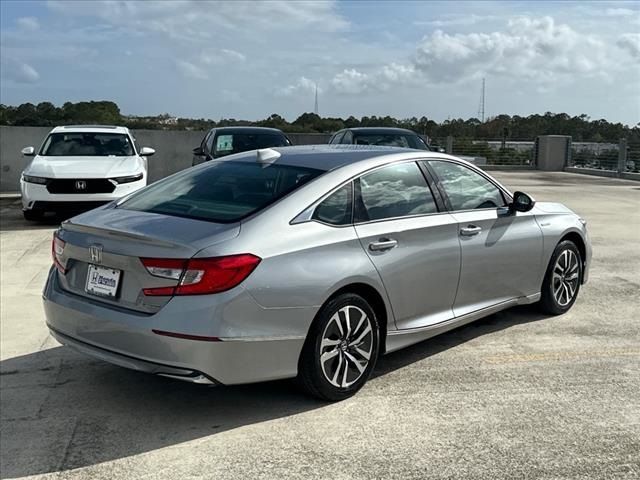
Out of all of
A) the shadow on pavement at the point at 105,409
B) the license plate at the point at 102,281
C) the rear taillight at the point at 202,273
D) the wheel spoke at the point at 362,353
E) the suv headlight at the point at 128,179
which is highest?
the suv headlight at the point at 128,179

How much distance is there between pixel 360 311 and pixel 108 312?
1.46m

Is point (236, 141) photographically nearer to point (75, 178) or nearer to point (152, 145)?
point (75, 178)

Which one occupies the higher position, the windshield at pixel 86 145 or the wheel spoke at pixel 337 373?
the windshield at pixel 86 145

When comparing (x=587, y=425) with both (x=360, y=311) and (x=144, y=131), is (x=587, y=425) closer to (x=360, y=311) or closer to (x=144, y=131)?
(x=360, y=311)

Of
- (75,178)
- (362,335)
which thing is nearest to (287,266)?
(362,335)

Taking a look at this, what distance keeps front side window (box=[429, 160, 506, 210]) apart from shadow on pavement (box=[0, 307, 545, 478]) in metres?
1.15

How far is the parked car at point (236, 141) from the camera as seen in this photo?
1259cm

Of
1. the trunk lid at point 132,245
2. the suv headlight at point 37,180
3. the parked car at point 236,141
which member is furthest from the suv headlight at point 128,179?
the trunk lid at point 132,245

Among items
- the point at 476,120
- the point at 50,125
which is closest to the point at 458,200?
the point at 50,125

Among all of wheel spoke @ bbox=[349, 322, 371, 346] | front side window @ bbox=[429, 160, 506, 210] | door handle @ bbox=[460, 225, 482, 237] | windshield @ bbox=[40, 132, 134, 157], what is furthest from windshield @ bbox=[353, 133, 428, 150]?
wheel spoke @ bbox=[349, 322, 371, 346]

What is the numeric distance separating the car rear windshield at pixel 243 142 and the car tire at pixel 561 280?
7398 millimetres

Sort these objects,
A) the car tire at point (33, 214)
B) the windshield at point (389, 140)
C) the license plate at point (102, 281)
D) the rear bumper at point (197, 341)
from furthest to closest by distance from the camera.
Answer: the windshield at point (389, 140), the car tire at point (33, 214), the license plate at point (102, 281), the rear bumper at point (197, 341)

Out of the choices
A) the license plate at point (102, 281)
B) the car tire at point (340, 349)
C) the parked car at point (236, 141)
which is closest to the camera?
the license plate at point (102, 281)

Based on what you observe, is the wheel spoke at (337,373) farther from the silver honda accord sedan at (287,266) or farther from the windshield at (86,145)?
the windshield at (86,145)
